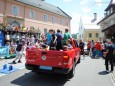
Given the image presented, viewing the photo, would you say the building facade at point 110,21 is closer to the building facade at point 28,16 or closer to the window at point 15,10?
the building facade at point 28,16

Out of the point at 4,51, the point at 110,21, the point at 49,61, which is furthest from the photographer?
the point at 110,21

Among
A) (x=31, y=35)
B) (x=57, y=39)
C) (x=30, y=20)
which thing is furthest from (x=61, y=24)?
(x=57, y=39)

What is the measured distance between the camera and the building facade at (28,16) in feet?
100

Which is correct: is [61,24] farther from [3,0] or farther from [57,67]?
[57,67]

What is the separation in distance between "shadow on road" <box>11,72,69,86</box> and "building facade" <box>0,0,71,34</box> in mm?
15937

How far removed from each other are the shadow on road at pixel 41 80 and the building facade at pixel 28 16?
52.3 ft

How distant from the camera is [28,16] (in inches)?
1426

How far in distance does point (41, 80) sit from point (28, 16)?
28213 mm

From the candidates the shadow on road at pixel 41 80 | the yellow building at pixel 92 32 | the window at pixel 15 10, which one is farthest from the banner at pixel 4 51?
the yellow building at pixel 92 32

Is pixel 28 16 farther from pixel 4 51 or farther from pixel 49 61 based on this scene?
pixel 49 61

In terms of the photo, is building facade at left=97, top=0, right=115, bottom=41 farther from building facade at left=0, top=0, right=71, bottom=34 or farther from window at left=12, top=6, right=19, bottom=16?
window at left=12, top=6, right=19, bottom=16

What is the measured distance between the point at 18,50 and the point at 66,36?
15.1ft

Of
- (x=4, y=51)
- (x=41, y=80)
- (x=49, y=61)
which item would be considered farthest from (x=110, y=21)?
(x=49, y=61)

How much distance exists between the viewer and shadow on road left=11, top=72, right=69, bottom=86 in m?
8.42
